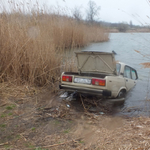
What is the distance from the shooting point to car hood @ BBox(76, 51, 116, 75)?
5.10 metres

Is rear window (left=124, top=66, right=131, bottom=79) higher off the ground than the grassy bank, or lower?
lower

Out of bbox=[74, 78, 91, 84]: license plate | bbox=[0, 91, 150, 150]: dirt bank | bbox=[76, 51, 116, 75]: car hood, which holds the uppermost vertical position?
bbox=[76, 51, 116, 75]: car hood

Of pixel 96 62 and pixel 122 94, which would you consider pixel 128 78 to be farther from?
pixel 96 62

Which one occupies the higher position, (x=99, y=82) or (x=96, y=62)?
(x=96, y=62)

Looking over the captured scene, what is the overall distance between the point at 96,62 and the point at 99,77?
594 millimetres

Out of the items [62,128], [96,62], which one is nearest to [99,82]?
[96,62]

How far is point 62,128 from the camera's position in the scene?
11.5ft

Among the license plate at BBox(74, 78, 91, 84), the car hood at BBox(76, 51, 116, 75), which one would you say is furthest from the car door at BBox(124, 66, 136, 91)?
the license plate at BBox(74, 78, 91, 84)

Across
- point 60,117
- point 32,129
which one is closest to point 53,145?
point 32,129

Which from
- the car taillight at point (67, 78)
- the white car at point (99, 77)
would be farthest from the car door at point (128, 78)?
the car taillight at point (67, 78)

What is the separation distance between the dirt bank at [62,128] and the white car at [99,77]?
22.4 inches

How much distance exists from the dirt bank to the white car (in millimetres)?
570

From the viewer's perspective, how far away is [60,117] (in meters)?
4.00

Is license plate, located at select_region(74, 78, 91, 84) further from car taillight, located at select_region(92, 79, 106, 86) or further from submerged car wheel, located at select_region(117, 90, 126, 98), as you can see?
submerged car wheel, located at select_region(117, 90, 126, 98)
